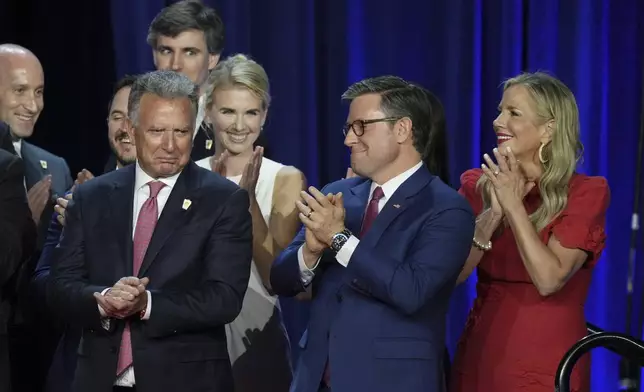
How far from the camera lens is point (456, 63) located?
458 centimetres

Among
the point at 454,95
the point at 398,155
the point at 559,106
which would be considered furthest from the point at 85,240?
the point at 454,95

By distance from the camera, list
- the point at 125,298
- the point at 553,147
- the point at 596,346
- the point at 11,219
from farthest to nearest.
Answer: the point at 553,147 < the point at 11,219 < the point at 125,298 < the point at 596,346

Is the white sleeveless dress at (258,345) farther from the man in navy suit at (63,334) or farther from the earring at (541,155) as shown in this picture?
the earring at (541,155)

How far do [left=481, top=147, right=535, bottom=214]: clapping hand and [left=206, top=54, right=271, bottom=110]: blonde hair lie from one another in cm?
91

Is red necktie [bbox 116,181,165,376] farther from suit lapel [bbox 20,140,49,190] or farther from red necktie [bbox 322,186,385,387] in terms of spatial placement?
suit lapel [bbox 20,140,49,190]

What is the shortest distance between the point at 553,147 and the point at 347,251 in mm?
828

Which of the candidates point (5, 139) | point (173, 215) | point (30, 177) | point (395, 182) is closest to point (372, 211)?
point (395, 182)

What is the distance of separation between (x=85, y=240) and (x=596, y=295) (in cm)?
228

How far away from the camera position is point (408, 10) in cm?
474

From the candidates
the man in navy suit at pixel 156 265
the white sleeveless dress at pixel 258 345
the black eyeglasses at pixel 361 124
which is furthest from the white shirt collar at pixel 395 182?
the white sleeveless dress at pixel 258 345

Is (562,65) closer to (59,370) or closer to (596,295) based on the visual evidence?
(596,295)

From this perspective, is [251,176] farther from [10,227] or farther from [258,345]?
[10,227]

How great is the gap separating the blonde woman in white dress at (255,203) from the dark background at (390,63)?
0.94 metres

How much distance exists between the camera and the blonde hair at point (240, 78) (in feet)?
12.5
